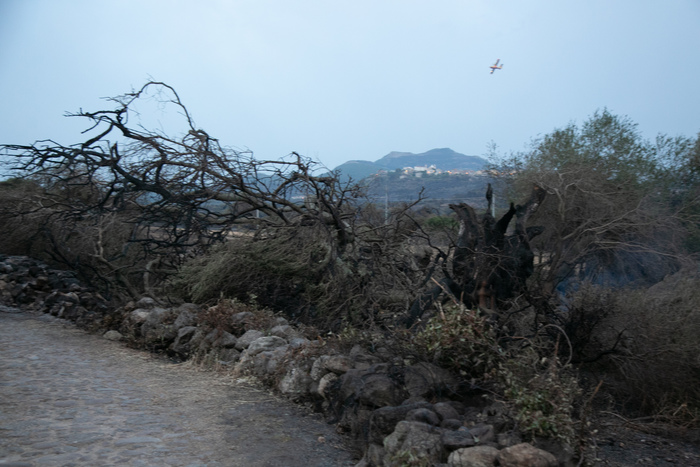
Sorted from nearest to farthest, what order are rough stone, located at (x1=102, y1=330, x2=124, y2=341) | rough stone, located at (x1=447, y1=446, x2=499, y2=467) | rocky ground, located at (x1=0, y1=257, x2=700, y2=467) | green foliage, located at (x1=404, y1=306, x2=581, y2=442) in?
rough stone, located at (x1=447, y1=446, x2=499, y2=467) < green foliage, located at (x1=404, y1=306, x2=581, y2=442) < rocky ground, located at (x1=0, y1=257, x2=700, y2=467) < rough stone, located at (x1=102, y1=330, x2=124, y2=341)

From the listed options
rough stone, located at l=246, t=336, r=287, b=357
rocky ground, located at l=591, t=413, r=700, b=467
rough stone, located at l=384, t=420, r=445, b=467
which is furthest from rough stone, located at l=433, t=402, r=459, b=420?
rough stone, located at l=246, t=336, r=287, b=357

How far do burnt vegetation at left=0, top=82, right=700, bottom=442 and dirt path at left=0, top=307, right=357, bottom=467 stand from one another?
4.93 ft

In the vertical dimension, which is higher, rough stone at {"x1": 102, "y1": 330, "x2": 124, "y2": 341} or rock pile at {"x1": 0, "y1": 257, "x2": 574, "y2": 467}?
rock pile at {"x1": 0, "y1": 257, "x2": 574, "y2": 467}

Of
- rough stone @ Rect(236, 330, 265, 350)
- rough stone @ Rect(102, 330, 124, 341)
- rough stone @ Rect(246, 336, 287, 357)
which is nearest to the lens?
rough stone @ Rect(246, 336, 287, 357)

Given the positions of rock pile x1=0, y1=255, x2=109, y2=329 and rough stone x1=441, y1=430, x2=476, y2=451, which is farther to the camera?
rock pile x1=0, y1=255, x2=109, y2=329

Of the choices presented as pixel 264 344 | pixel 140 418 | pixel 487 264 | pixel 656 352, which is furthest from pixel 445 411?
pixel 264 344

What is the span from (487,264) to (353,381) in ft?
6.66

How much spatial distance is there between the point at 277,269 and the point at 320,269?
885 mm

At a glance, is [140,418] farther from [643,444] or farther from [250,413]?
[643,444]

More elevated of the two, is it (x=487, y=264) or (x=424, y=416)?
(x=487, y=264)

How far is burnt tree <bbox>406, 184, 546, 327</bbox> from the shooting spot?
5.92 metres

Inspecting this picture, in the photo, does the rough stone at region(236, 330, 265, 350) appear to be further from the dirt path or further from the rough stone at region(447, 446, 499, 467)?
the rough stone at region(447, 446, 499, 467)

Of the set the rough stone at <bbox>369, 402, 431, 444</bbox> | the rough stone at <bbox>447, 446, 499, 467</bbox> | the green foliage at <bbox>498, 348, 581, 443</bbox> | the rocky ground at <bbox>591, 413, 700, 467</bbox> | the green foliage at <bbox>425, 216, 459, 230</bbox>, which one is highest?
the green foliage at <bbox>425, 216, 459, 230</bbox>

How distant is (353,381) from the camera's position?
5.02 m
